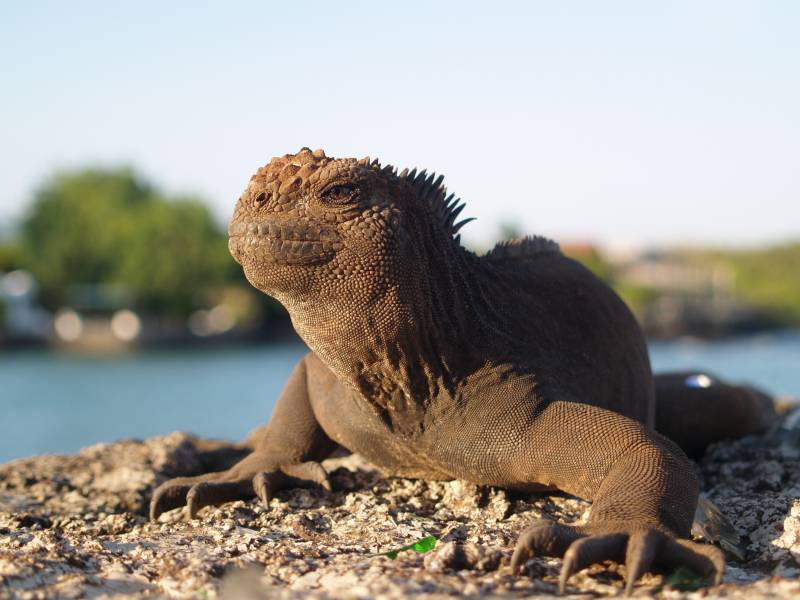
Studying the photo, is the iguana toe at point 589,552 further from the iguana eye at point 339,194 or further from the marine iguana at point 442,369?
the iguana eye at point 339,194

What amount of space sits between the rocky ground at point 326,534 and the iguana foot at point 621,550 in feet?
0.22

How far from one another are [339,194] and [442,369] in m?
0.90

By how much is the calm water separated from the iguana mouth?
5.76 m

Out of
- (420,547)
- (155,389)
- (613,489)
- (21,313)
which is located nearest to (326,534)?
(420,547)

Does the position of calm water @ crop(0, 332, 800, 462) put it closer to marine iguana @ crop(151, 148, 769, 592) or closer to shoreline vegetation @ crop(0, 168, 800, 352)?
shoreline vegetation @ crop(0, 168, 800, 352)

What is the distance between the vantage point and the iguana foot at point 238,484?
4.47 metres

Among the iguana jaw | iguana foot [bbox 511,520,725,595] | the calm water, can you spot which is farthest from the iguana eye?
the calm water

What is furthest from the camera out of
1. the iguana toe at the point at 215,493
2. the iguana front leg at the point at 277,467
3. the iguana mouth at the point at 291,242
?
the iguana front leg at the point at 277,467

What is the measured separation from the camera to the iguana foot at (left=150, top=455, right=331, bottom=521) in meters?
4.47

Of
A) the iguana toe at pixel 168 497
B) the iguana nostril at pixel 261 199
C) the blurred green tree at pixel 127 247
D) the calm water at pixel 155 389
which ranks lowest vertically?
the calm water at pixel 155 389

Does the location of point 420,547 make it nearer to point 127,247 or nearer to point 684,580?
point 684,580

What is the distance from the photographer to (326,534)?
3938 mm

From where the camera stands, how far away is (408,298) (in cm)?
377

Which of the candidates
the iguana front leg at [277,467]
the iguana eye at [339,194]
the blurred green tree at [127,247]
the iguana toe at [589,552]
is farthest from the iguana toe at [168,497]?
the blurred green tree at [127,247]
